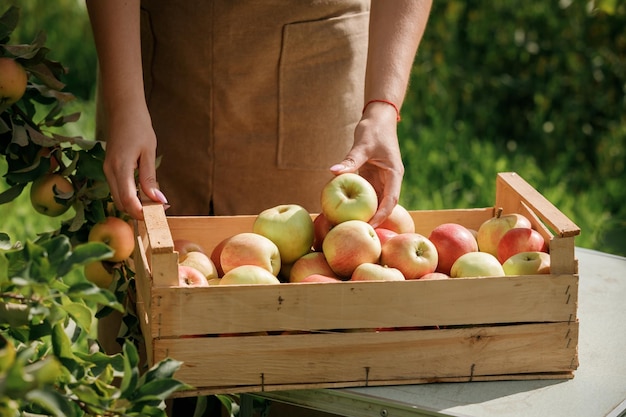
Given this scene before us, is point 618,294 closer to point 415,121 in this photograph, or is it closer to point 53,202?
point 53,202

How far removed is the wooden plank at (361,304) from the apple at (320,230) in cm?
34

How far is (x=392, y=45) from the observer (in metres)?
1.88

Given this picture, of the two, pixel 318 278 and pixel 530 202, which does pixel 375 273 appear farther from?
pixel 530 202

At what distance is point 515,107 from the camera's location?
490cm

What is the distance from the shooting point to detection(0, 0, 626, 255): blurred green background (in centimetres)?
416

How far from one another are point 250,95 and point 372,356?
784 millimetres

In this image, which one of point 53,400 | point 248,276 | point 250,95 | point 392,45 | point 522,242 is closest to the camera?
point 53,400

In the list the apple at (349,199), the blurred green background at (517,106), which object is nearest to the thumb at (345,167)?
the apple at (349,199)

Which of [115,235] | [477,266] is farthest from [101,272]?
[477,266]

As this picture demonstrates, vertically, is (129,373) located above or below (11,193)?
below

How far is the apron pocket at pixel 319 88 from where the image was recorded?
6.56 ft

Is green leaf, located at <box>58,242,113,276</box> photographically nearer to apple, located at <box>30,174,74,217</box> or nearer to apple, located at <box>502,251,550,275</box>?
apple, located at <box>30,174,74,217</box>

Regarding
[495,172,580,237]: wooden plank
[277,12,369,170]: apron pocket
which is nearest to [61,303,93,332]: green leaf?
[495,172,580,237]: wooden plank

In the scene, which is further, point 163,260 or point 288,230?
point 288,230
